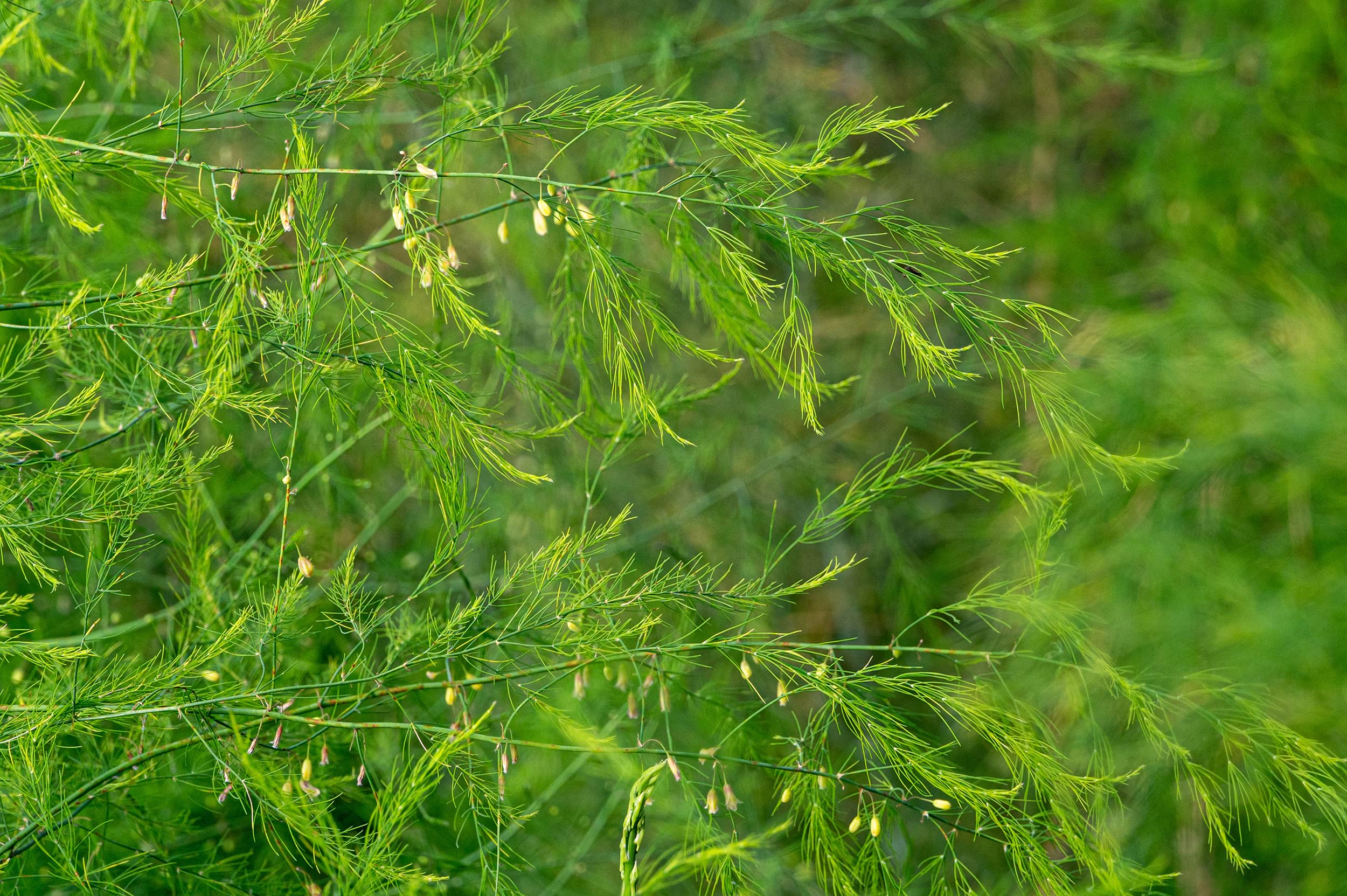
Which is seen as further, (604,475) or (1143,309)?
(1143,309)

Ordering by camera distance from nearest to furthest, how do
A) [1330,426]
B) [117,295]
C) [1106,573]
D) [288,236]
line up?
[117,295], [288,236], [1330,426], [1106,573]

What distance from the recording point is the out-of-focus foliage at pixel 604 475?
0.71 meters

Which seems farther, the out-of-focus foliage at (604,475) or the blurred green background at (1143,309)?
the blurred green background at (1143,309)

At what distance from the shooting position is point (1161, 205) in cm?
257

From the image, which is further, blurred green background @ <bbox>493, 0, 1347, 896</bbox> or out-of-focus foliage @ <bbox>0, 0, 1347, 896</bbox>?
blurred green background @ <bbox>493, 0, 1347, 896</bbox>

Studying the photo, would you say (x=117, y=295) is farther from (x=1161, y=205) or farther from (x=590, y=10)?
(x=1161, y=205)

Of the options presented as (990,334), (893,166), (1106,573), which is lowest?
(1106,573)

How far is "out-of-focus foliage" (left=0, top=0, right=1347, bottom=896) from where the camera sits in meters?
0.71

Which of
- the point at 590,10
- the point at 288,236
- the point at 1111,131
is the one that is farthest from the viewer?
the point at 1111,131

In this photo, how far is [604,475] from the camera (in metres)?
2.16

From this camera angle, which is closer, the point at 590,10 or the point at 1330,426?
the point at 1330,426

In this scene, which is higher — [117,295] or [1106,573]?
[117,295]

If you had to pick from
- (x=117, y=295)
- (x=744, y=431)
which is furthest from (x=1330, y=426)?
(x=117, y=295)

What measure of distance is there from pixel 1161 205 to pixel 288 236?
2.11 m
